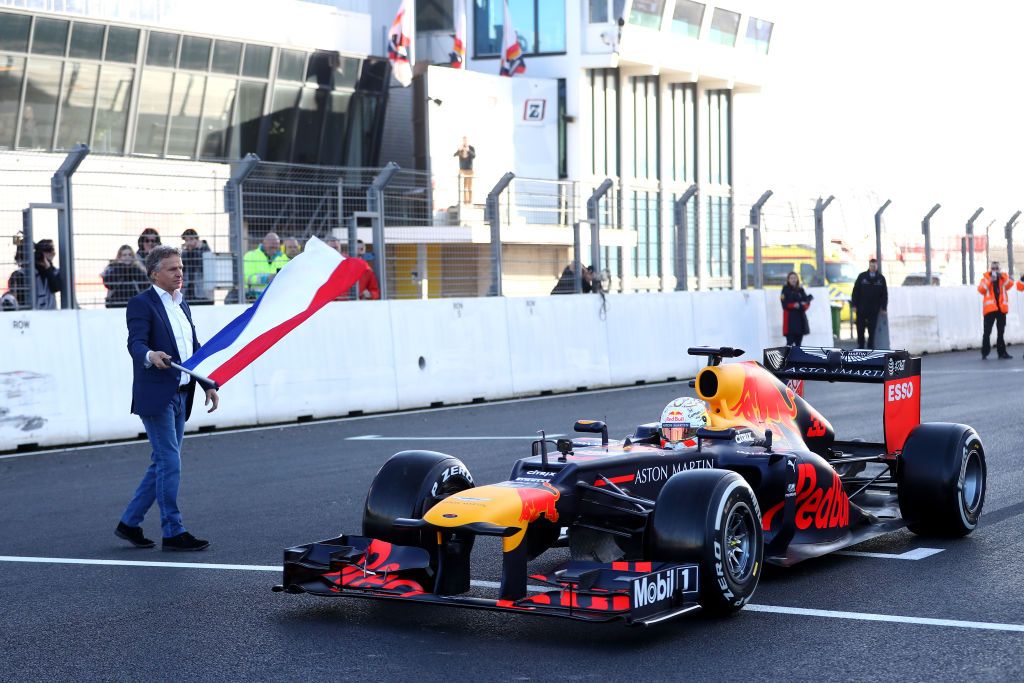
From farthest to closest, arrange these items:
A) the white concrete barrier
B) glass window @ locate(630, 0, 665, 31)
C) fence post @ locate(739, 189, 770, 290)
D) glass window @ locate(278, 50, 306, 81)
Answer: glass window @ locate(630, 0, 665, 31) → glass window @ locate(278, 50, 306, 81) → fence post @ locate(739, 189, 770, 290) → the white concrete barrier

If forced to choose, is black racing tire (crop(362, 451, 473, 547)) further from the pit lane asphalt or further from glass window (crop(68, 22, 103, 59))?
glass window (crop(68, 22, 103, 59))

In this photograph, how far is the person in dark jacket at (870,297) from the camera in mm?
23625

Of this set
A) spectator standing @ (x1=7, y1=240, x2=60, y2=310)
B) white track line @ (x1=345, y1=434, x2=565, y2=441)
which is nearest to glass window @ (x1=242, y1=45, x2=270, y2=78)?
spectator standing @ (x1=7, y1=240, x2=60, y2=310)

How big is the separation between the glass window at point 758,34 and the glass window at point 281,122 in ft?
63.5

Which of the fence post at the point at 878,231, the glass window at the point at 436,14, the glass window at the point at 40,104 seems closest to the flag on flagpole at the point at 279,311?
the fence post at the point at 878,231

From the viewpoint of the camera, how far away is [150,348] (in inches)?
316

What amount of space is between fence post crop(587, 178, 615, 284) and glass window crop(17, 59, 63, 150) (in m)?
15.2

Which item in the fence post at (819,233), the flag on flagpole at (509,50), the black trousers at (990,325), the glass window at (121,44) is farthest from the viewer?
the flag on flagpole at (509,50)

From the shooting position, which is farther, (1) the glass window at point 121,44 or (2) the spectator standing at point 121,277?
(1) the glass window at point 121,44

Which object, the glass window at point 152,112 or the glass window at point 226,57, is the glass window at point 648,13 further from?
the glass window at point 152,112

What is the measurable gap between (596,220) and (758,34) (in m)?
32.2

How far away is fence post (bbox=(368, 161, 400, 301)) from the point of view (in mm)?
16406

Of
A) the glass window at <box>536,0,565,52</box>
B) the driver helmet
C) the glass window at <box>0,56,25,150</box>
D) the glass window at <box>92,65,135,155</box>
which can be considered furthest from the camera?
the glass window at <box>536,0,565,52</box>

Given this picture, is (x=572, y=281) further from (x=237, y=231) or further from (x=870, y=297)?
(x=870, y=297)
